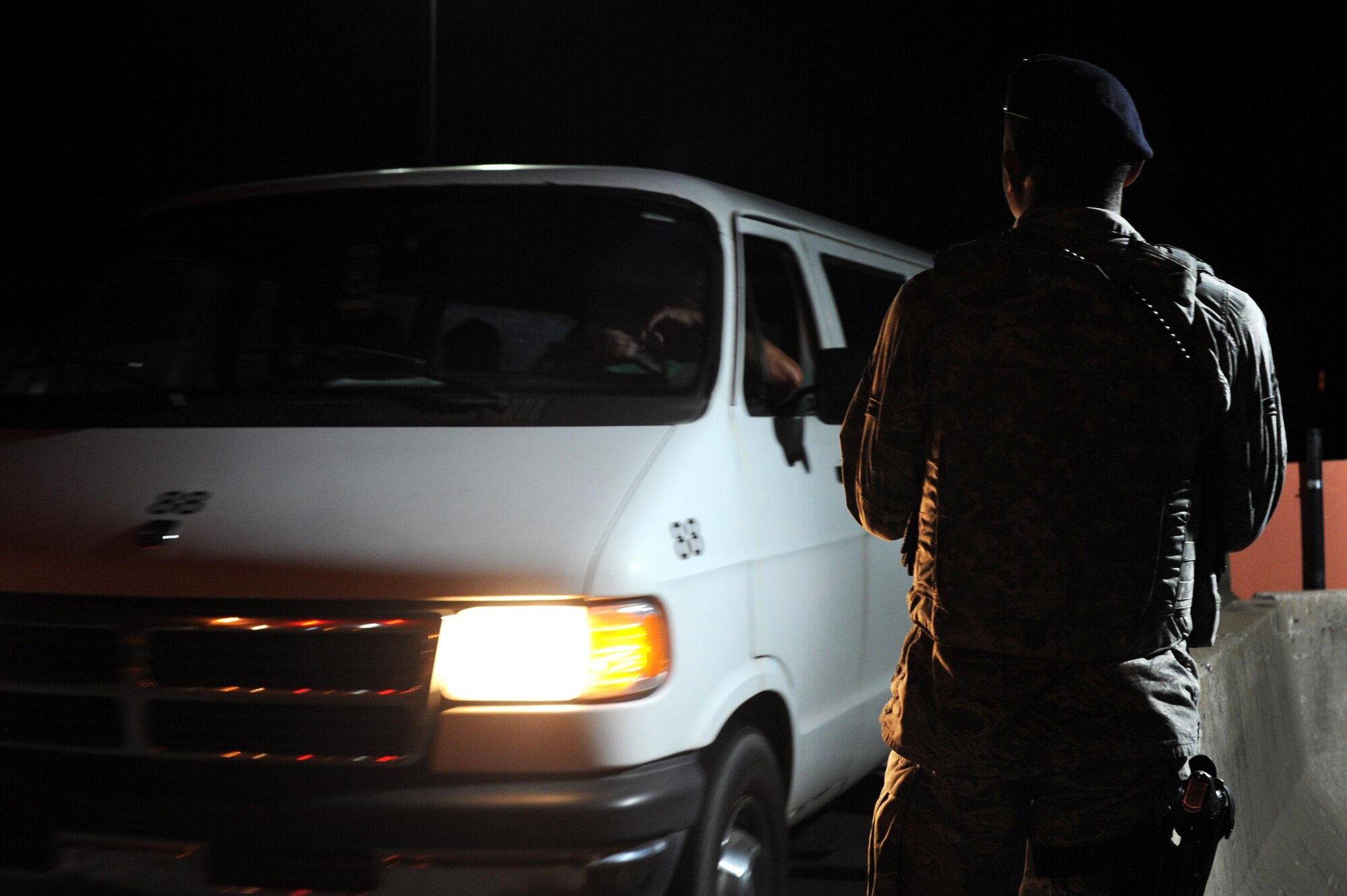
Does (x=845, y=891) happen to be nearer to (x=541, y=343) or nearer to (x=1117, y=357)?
(x=541, y=343)

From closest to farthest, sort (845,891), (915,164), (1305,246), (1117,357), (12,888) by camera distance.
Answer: (1117,357)
(12,888)
(845,891)
(915,164)
(1305,246)

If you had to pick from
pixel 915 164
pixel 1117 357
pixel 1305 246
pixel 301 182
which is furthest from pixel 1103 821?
pixel 1305 246

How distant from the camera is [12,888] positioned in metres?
2.87

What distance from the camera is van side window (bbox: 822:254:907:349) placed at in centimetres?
468

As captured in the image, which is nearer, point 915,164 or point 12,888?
point 12,888

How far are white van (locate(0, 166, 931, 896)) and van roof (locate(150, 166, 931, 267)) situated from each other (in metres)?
0.02

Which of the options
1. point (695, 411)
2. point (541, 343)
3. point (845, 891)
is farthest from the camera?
point (845, 891)

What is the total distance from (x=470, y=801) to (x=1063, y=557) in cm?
120

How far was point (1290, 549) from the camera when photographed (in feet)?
29.6

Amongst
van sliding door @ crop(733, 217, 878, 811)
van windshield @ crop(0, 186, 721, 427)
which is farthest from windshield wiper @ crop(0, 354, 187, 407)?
van sliding door @ crop(733, 217, 878, 811)

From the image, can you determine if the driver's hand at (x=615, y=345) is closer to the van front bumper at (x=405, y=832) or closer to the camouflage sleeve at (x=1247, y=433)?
the van front bumper at (x=405, y=832)

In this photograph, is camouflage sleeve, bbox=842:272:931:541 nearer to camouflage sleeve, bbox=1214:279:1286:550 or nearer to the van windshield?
camouflage sleeve, bbox=1214:279:1286:550

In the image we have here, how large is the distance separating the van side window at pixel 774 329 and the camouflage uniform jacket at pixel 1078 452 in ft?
4.23

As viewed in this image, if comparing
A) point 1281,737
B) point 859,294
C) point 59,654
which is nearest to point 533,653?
point 59,654
